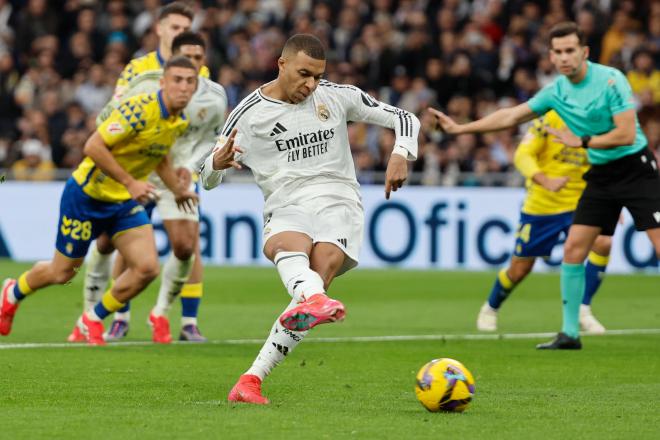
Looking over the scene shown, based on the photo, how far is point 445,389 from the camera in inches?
285

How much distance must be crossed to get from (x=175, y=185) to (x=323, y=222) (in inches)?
123

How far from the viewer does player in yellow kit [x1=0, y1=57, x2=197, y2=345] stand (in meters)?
10.5

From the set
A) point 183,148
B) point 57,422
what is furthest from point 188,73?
point 57,422

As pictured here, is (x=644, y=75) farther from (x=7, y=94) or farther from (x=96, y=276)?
(x=96, y=276)

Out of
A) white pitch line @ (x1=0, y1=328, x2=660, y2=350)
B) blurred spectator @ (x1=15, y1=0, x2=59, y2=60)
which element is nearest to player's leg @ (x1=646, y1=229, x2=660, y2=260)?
white pitch line @ (x1=0, y1=328, x2=660, y2=350)

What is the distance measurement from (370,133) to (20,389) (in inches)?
587

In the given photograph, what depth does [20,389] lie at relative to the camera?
808 centimetres

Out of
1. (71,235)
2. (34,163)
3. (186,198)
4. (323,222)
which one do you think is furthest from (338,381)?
(34,163)

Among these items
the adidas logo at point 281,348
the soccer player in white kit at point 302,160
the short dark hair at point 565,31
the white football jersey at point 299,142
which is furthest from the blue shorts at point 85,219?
the short dark hair at point 565,31

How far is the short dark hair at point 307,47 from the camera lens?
773cm

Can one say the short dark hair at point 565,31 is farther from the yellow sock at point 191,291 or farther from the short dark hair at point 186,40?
the yellow sock at point 191,291

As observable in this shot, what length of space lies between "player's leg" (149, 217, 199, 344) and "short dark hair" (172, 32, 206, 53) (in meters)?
1.50

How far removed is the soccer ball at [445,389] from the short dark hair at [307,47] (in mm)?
1910

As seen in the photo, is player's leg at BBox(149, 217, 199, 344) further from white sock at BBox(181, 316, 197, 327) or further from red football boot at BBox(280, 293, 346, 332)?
red football boot at BBox(280, 293, 346, 332)
